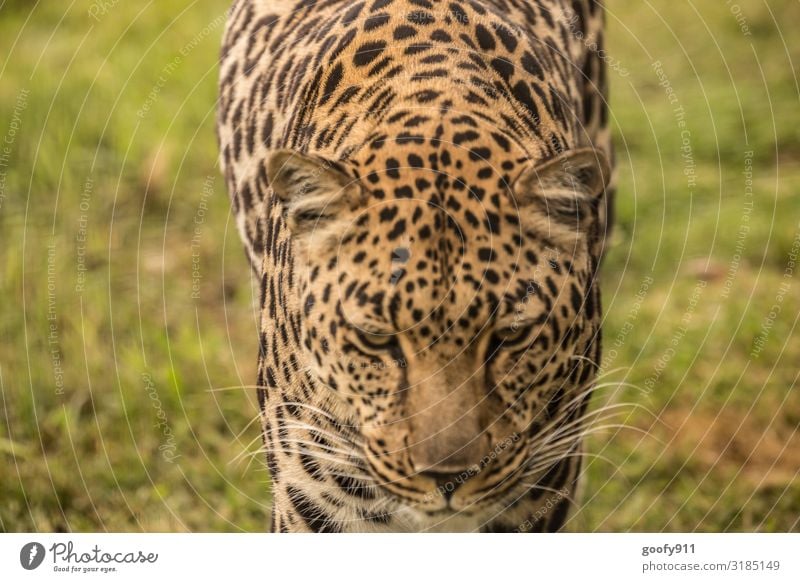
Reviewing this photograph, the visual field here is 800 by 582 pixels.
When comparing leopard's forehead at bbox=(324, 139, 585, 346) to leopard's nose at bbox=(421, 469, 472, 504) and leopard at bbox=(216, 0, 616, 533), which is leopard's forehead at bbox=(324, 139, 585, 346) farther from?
leopard's nose at bbox=(421, 469, 472, 504)

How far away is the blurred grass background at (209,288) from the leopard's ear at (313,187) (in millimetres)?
1344

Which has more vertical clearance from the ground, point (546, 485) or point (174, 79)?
point (174, 79)

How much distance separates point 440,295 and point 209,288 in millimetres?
2730

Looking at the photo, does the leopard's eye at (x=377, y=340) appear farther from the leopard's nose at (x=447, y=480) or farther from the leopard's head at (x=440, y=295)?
the leopard's nose at (x=447, y=480)

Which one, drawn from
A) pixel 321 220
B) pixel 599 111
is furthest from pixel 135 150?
pixel 321 220

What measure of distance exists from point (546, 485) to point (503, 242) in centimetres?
95

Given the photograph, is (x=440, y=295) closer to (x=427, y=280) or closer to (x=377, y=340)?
(x=427, y=280)

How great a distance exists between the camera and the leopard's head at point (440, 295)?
3301mm

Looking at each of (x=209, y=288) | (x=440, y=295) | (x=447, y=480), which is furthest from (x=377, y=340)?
(x=209, y=288)

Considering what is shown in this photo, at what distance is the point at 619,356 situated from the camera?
5527 mm

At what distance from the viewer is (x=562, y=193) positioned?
344 cm

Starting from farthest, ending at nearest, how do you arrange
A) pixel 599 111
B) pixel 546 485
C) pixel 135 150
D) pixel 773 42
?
pixel 773 42 → pixel 135 150 → pixel 599 111 → pixel 546 485
